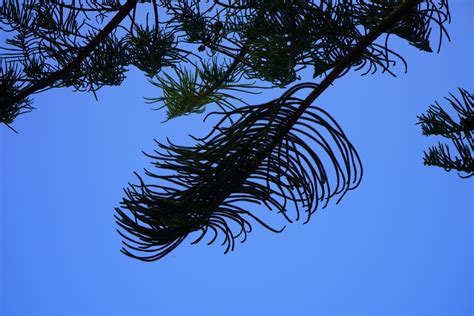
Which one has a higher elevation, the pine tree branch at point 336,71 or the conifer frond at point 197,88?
the conifer frond at point 197,88

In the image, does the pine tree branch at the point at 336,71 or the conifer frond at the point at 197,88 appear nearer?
the pine tree branch at the point at 336,71

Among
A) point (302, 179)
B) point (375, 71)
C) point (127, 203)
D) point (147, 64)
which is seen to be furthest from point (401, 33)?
point (147, 64)

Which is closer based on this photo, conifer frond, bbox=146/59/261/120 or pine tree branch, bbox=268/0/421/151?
pine tree branch, bbox=268/0/421/151

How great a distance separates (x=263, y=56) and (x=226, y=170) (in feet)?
1.13

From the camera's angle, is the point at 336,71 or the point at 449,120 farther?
the point at 449,120

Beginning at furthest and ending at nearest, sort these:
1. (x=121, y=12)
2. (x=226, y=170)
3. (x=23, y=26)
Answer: (x=23, y=26)
(x=121, y=12)
(x=226, y=170)

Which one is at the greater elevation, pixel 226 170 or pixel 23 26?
pixel 23 26

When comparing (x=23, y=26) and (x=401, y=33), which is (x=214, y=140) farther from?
(x=23, y=26)

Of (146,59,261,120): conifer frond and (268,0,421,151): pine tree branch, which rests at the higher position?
(146,59,261,120): conifer frond

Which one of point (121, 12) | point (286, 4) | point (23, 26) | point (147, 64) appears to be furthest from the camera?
point (147, 64)

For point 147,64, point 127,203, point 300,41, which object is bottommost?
point 127,203

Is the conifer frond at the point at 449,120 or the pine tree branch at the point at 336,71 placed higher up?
the conifer frond at the point at 449,120

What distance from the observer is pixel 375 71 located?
0.64 meters

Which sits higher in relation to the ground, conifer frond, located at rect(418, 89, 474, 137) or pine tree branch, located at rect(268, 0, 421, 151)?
conifer frond, located at rect(418, 89, 474, 137)
